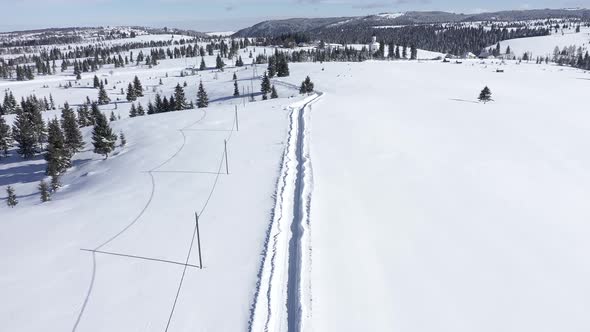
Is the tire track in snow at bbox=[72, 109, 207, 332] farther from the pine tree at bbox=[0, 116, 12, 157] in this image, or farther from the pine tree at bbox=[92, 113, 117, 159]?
the pine tree at bbox=[0, 116, 12, 157]

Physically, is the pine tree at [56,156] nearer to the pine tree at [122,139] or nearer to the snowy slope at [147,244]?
the pine tree at [122,139]

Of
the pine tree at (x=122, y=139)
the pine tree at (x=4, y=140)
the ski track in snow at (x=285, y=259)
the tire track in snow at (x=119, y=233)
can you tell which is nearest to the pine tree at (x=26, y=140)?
the pine tree at (x=4, y=140)

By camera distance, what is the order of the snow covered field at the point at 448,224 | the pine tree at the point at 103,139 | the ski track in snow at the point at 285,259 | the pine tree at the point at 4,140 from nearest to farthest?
Answer: the ski track in snow at the point at 285,259 < the snow covered field at the point at 448,224 < the pine tree at the point at 103,139 < the pine tree at the point at 4,140

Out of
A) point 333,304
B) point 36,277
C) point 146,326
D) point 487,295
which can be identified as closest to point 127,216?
point 36,277

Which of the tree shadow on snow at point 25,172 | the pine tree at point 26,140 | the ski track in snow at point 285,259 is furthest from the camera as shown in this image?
the pine tree at point 26,140

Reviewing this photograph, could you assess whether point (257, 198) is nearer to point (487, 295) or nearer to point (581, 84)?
point (487, 295)

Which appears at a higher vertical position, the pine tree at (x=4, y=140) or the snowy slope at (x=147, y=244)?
the snowy slope at (x=147, y=244)

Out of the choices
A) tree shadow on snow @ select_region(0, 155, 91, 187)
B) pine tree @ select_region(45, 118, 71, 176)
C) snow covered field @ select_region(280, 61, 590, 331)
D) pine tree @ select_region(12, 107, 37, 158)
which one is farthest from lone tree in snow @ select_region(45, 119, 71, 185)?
snow covered field @ select_region(280, 61, 590, 331)
